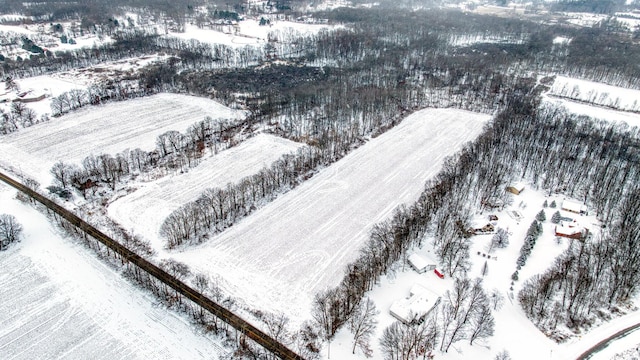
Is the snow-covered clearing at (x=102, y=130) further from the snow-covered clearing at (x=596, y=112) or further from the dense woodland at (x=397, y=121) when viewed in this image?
the snow-covered clearing at (x=596, y=112)

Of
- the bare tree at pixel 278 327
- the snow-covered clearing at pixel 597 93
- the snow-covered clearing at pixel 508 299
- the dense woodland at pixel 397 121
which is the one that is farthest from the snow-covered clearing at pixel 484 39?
the bare tree at pixel 278 327

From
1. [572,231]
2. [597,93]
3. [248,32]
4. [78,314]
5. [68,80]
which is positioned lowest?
[78,314]

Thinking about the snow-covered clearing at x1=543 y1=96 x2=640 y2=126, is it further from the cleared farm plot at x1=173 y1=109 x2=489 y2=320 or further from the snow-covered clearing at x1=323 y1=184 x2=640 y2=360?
the snow-covered clearing at x1=323 y1=184 x2=640 y2=360

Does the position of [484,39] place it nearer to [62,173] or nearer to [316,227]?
[316,227]

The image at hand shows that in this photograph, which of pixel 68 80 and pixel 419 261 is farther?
pixel 68 80

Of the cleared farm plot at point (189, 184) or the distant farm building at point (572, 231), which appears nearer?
the distant farm building at point (572, 231)

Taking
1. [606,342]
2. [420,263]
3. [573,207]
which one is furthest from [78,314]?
[573,207]

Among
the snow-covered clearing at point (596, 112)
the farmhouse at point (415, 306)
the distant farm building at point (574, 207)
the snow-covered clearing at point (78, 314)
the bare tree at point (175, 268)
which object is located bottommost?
the snow-covered clearing at point (78, 314)
